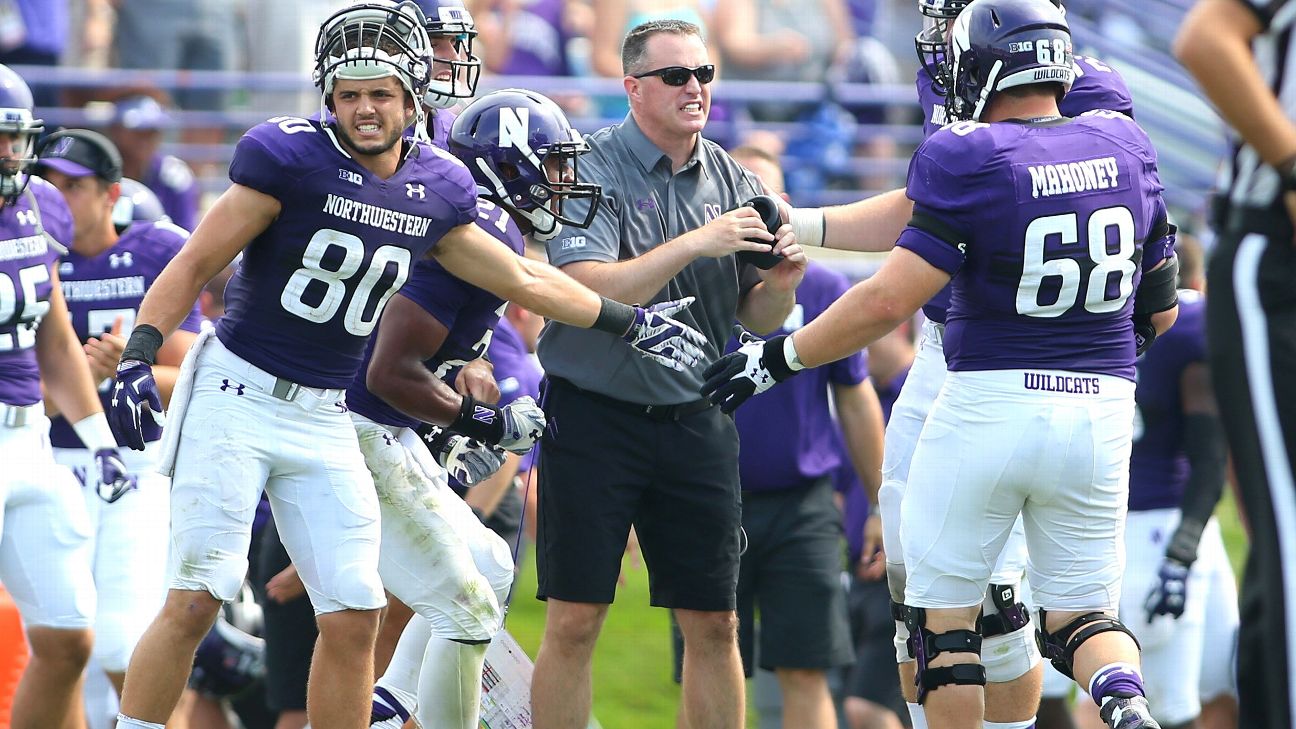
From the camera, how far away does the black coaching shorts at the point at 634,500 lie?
523 cm

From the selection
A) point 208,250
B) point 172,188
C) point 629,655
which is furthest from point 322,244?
point 172,188

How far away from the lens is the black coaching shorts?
5230 mm

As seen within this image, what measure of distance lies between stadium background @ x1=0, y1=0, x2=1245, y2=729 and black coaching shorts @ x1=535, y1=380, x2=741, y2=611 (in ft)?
12.8

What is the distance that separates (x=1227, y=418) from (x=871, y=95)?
10.4m

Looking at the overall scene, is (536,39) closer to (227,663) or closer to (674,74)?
(227,663)

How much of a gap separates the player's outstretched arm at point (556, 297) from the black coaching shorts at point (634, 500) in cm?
29

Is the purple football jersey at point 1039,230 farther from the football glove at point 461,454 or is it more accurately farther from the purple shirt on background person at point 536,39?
the purple shirt on background person at point 536,39

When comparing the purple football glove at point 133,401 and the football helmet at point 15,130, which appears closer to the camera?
the purple football glove at point 133,401

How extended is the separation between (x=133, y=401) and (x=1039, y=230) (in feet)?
7.83

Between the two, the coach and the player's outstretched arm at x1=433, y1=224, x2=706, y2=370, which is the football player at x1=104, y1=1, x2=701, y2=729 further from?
the coach

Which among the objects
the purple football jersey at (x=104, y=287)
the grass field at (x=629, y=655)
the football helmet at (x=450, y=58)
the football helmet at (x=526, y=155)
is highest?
the football helmet at (x=450, y=58)

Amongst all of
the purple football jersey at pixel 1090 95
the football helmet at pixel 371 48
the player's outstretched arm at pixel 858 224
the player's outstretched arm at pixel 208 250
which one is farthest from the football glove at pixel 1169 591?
the player's outstretched arm at pixel 208 250

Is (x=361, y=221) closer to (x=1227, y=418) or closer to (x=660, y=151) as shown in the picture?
(x=660, y=151)

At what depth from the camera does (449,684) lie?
16.9 ft
